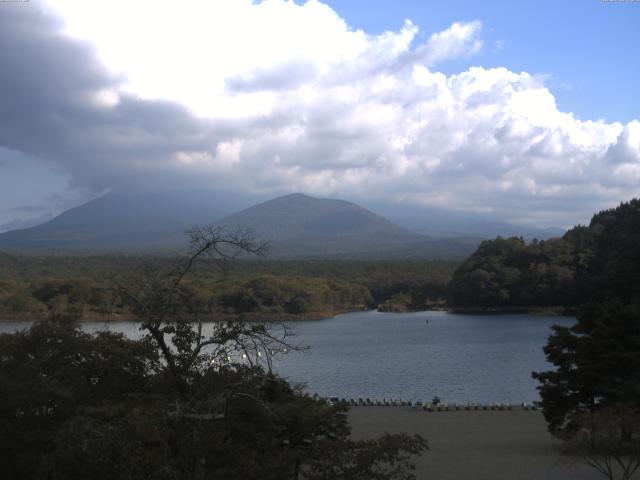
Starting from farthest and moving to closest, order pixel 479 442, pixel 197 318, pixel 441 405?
pixel 441 405 → pixel 479 442 → pixel 197 318

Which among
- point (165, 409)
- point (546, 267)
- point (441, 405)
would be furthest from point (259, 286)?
point (165, 409)

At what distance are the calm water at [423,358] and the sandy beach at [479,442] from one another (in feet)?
9.46

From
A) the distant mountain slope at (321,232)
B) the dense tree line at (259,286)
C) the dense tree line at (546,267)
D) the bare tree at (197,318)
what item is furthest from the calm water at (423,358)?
the distant mountain slope at (321,232)

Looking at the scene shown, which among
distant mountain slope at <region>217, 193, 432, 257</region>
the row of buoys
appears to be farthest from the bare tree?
distant mountain slope at <region>217, 193, 432, 257</region>

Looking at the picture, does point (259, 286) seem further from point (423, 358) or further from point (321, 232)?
point (321, 232)

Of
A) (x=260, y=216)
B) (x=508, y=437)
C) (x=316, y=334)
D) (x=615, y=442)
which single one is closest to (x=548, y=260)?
(x=316, y=334)

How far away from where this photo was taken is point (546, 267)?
169 ft

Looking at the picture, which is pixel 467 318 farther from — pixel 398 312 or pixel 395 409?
pixel 395 409

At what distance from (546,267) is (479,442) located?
4032 centimetres

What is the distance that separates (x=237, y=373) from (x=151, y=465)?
1885 millimetres

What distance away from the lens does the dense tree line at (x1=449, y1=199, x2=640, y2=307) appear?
49.1m

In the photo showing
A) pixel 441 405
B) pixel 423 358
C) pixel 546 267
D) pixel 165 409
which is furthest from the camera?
pixel 546 267

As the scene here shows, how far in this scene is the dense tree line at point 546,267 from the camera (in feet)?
161

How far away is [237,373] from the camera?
6.86 meters
